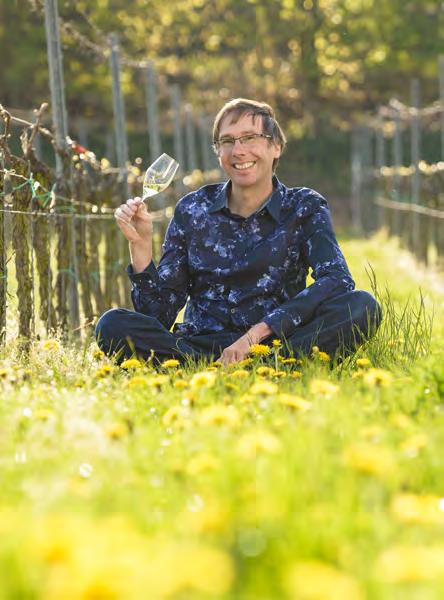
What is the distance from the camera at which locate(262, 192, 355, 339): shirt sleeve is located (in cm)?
448

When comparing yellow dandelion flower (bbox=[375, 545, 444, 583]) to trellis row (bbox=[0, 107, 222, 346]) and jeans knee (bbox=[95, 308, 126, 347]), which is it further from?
trellis row (bbox=[0, 107, 222, 346])

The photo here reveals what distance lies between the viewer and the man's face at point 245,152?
15.2 ft

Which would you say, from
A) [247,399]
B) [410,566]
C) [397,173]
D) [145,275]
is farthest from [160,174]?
[397,173]

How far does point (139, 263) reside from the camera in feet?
15.5

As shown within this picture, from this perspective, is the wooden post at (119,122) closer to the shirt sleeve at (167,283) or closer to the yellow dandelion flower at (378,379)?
the shirt sleeve at (167,283)

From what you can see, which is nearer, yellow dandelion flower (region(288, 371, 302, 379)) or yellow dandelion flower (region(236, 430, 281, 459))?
yellow dandelion flower (region(236, 430, 281, 459))

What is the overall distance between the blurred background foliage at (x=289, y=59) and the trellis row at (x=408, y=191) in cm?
625

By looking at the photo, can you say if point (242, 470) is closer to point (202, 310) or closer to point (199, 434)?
point (199, 434)

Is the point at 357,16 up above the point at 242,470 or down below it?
above

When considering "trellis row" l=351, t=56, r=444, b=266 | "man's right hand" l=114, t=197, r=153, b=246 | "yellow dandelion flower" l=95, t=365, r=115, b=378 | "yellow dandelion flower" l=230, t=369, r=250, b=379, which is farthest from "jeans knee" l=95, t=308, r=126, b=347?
"trellis row" l=351, t=56, r=444, b=266

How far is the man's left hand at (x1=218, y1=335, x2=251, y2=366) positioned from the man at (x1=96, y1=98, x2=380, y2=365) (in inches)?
7.3

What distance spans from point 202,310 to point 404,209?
9239 millimetres

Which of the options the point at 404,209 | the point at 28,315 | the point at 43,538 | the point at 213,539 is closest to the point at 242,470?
the point at 213,539

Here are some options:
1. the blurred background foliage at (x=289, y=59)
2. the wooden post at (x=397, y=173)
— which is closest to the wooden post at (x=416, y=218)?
the wooden post at (x=397, y=173)
